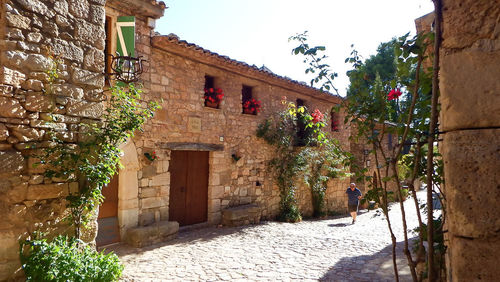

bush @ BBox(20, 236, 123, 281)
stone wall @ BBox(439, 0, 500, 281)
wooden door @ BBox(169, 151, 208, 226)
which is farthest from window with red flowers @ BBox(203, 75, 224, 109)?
stone wall @ BBox(439, 0, 500, 281)

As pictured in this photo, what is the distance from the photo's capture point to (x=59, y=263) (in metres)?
2.77

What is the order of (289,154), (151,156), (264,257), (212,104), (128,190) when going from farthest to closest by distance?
A: 1. (289,154)
2. (212,104)
3. (151,156)
4. (128,190)
5. (264,257)

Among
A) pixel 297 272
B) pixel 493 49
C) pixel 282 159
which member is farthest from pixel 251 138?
pixel 493 49

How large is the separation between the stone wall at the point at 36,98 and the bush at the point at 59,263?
13 cm

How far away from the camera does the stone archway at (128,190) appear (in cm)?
580

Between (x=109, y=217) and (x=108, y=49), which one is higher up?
(x=108, y=49)

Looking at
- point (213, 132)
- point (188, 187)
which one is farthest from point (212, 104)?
point (188, 187)

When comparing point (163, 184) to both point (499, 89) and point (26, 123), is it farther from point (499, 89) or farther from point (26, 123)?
point (499, 89)

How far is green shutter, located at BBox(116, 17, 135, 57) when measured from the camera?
5547 mm

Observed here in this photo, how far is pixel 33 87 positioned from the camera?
2928mm

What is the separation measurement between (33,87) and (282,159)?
7.21 m

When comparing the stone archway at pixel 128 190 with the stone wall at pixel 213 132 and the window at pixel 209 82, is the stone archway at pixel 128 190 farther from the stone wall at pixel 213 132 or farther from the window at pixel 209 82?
the window at pixel 209 82

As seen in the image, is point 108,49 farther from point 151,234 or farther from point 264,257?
point 264,257

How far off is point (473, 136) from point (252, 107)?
7769mm
